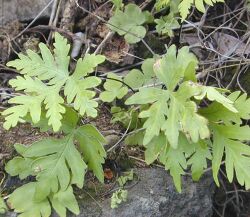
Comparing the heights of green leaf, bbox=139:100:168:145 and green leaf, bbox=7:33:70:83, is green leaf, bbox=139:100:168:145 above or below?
below

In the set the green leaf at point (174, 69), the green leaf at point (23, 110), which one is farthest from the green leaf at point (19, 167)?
the green leaf at point (174, 69)

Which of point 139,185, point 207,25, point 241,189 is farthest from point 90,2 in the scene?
point 241,189

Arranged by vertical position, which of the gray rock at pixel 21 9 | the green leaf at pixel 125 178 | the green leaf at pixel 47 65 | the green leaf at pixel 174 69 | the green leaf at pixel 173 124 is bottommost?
the green leaf at pixel 125 178

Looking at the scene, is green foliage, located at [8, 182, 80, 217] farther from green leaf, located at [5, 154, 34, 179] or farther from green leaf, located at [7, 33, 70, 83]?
green leaf, located at [7, 33, 70, 83]

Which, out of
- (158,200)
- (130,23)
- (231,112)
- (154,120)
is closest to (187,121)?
(154,120)

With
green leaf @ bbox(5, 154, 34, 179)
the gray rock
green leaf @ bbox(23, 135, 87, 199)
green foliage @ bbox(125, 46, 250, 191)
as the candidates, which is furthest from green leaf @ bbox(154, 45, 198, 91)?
the gray rock

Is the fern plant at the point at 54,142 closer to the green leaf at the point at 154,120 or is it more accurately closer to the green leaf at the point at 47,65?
the green leaf at the point at 47,65

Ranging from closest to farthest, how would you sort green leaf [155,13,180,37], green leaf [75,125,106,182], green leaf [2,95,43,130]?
green leaf [2,95,43,130], green leaf [75,125,106,182], green leaf [155,13,180,37]

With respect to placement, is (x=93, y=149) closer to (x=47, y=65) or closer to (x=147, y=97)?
(x=147, y=97)
